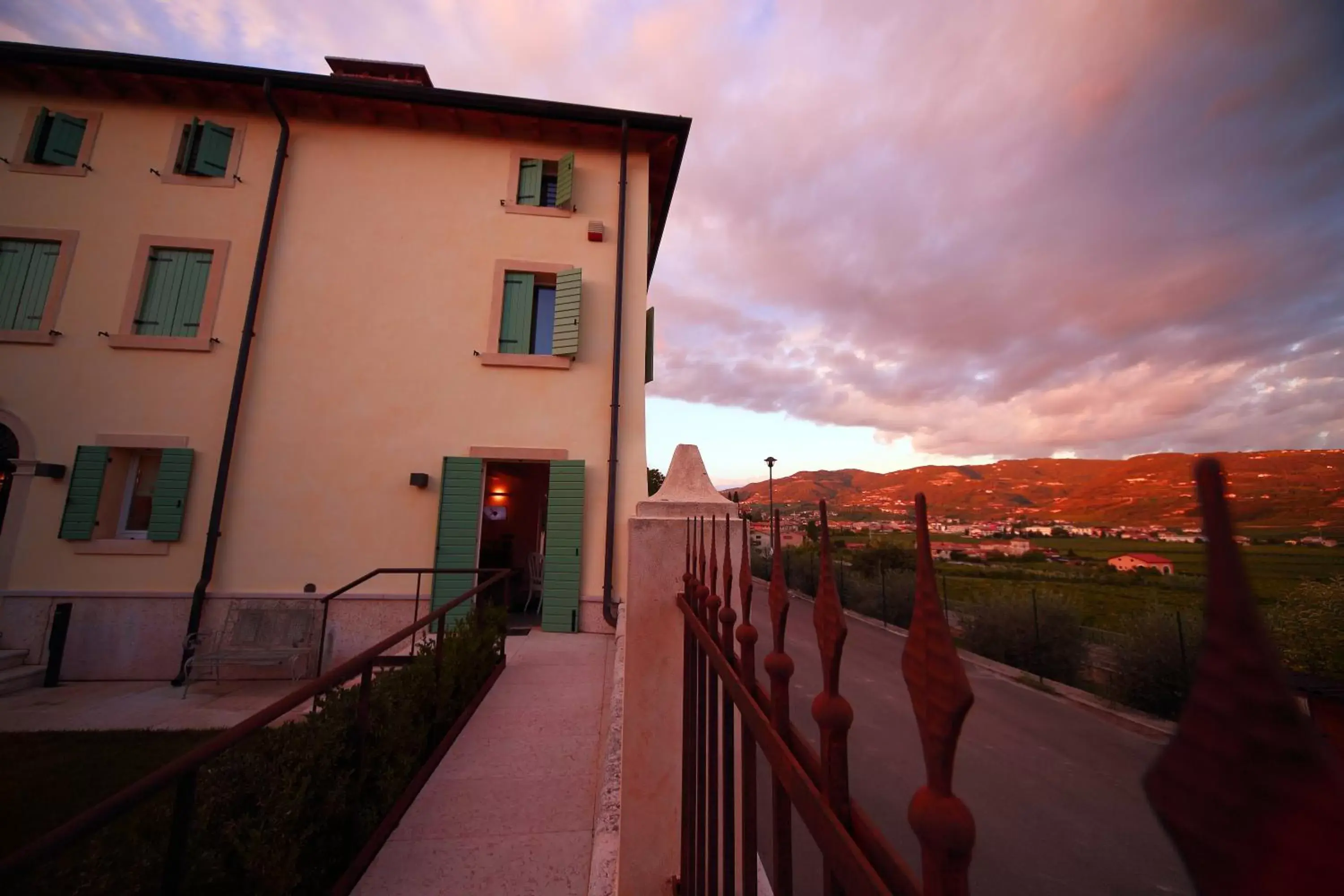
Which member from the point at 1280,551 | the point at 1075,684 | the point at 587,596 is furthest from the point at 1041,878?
the point at 1075,684

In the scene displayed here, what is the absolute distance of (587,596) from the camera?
23.0 feet

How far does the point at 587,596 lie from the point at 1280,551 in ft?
21.9

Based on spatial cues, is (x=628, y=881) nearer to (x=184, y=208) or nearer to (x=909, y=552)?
(x=184, y=208)

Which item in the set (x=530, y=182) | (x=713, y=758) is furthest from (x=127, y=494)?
(x=713, y=758)

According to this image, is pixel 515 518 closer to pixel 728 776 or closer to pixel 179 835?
pixel 179 835

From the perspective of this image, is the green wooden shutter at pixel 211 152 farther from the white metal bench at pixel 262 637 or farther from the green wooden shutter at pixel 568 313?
the white metal bench at pixel 262 637

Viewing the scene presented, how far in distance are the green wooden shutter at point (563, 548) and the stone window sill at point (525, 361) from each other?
1446 mm

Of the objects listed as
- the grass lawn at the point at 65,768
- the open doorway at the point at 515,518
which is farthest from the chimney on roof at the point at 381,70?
the grass lawn at the point at 65,768

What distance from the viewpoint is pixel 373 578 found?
684 centimetres

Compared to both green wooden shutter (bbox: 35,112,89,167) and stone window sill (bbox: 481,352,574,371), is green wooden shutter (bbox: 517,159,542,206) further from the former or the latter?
green wooden shutter (bbox: 35,112,89,167)

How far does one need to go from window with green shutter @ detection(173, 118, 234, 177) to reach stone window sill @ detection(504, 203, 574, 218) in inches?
167

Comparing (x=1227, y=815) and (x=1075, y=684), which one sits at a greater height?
(x=1227, y=815)

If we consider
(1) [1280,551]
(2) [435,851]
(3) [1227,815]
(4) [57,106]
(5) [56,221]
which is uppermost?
(4) [57,106]

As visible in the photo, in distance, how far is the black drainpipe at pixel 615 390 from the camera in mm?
6977
